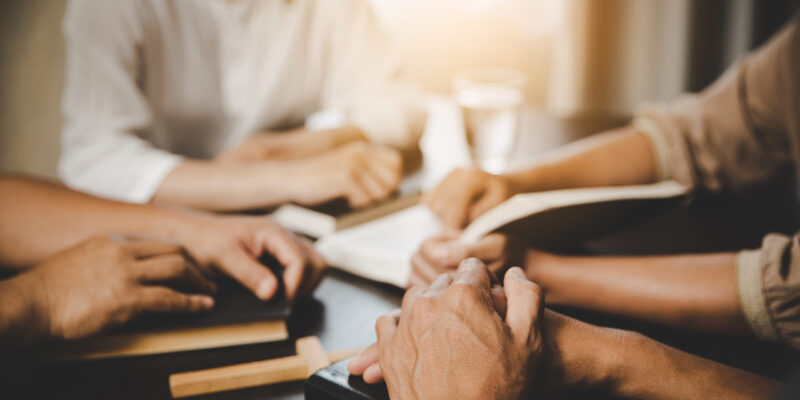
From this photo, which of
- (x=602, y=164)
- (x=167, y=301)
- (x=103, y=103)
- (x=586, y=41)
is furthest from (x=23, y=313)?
(x=586, y=41)

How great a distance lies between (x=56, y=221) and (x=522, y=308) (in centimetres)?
56

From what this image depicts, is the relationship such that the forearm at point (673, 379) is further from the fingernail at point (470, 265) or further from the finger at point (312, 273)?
the finger at point (312, 273)

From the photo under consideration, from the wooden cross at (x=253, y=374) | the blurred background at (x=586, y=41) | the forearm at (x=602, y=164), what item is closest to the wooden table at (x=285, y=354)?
the wooden cross at (x=253, y=374)

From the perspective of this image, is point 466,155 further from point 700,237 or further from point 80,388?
point 80,388

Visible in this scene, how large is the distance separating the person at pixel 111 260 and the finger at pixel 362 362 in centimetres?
16

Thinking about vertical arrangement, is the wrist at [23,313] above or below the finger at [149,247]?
below

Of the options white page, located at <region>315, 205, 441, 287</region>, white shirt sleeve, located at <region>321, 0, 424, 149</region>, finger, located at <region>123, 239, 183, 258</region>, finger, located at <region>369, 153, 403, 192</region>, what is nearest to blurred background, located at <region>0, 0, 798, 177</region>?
white shirt sleeve, located at <region>321, 0, 424, 149</region>

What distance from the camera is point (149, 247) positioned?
0.60m

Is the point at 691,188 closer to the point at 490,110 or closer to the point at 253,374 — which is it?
the point at 490,110

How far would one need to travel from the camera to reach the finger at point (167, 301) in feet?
1.84

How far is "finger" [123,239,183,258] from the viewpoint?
60 cm

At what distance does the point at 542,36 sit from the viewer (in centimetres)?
289

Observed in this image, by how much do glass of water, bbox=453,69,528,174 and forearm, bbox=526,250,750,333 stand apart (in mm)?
384

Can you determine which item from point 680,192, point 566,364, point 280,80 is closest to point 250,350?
point 566,364
